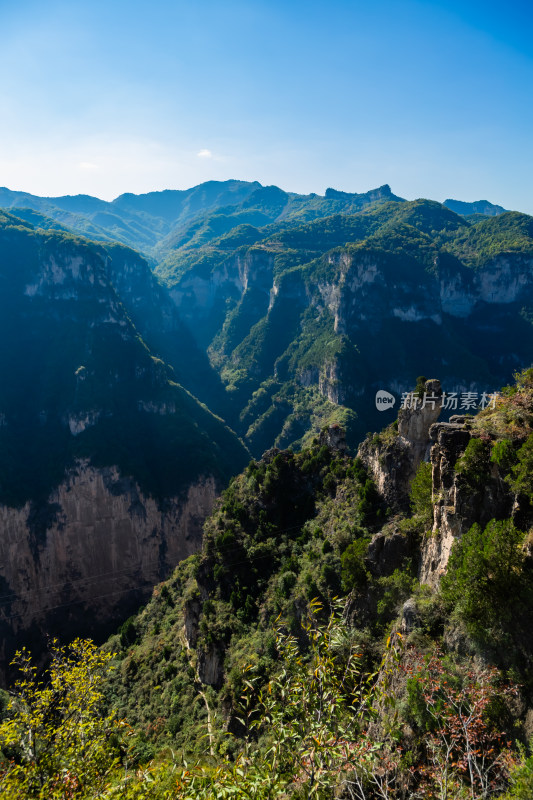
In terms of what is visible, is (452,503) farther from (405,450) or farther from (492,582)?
(405,450)

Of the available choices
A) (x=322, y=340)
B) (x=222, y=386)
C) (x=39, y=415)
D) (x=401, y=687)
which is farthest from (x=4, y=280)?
(x=401, y=687)

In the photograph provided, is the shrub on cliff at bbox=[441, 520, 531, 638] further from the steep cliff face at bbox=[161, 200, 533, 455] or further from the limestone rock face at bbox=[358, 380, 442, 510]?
the steep cliff face at bbox=[161, 200, 533, 455]

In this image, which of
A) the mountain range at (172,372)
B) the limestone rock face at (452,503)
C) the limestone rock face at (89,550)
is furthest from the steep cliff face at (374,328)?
the limestone rock face at (452,503)

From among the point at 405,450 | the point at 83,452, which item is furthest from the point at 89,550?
the point at 405,450

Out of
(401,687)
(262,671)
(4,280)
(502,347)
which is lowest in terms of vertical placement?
(262,671)

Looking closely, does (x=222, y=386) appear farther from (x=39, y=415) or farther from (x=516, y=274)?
(x=516, y=274)

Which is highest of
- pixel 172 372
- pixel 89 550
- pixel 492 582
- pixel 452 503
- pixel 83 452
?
pixel 172 372

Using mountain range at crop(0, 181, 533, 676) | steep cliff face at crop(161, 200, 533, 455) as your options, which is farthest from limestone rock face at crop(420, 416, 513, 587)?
steep cliff face at crop(161, 200, 533, 455)

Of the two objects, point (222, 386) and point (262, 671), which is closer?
point (262, 671)

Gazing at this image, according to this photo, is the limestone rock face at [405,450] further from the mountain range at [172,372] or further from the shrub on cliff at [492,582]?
the mountain range at [172,372]
